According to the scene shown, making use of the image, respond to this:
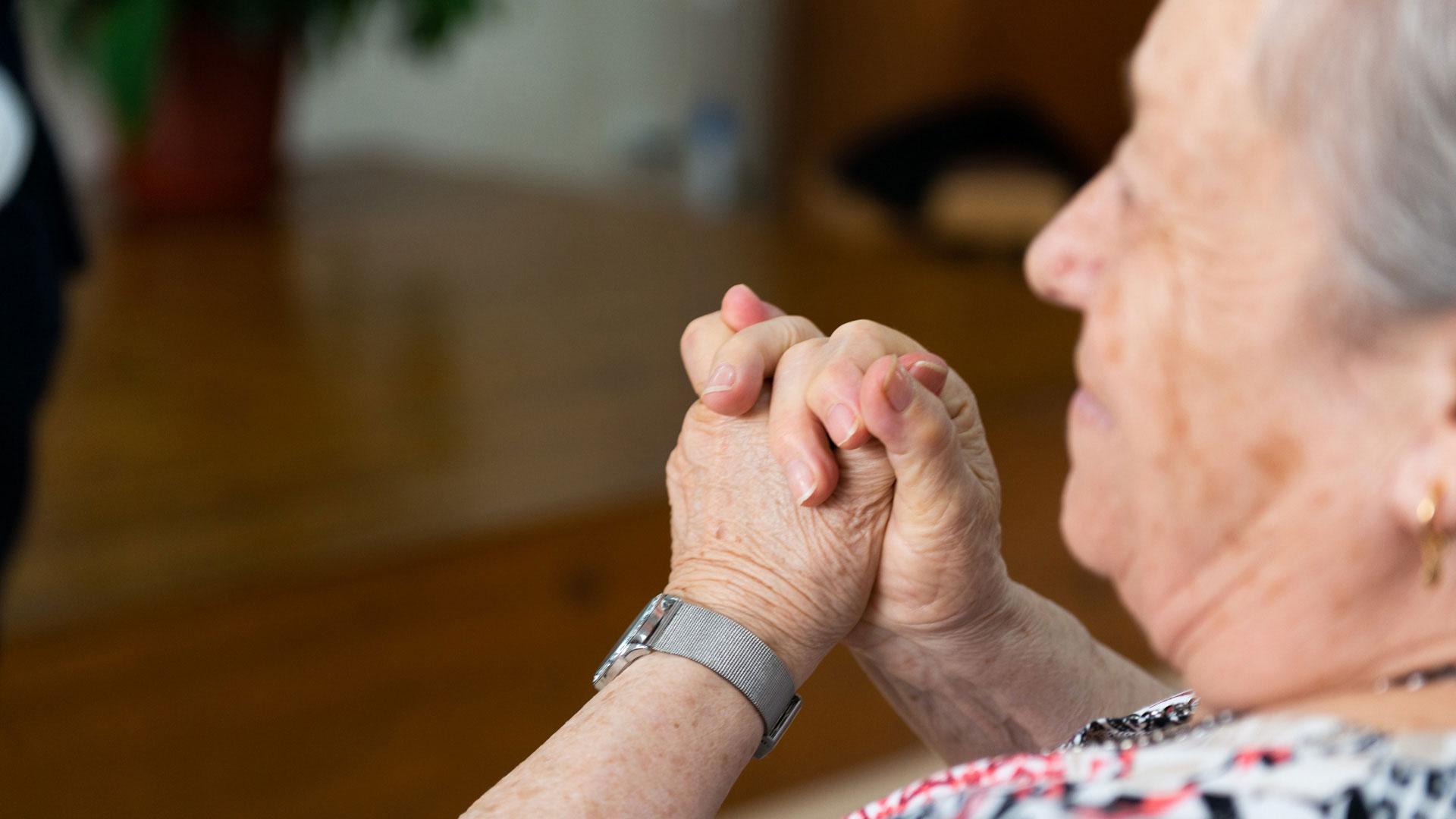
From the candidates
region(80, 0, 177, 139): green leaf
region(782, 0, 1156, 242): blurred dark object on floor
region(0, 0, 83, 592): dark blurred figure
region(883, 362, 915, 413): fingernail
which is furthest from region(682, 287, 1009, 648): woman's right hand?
region(782, 0, 1156, 242): blurred dark object on floor

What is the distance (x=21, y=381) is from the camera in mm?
1109

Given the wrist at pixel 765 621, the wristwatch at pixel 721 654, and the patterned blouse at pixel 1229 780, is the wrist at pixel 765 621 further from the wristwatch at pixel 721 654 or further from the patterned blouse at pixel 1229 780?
the patterned blouse at pixel 1229 780

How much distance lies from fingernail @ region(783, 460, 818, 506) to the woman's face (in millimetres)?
120

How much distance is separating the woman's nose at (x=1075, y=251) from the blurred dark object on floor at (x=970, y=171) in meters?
2.34

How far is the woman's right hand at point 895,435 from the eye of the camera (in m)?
0.61

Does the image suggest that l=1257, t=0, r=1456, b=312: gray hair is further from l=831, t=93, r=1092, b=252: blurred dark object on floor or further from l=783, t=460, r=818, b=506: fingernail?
l=831, t=93, r=1092, b=252: blurred dark object on floor

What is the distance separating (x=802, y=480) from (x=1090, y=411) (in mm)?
132

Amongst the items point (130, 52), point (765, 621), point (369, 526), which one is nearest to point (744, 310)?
point (765, 621)

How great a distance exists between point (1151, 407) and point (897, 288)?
69.2 inches

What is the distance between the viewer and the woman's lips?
0.59m

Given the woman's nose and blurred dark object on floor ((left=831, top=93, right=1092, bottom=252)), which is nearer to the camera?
the woman's nose

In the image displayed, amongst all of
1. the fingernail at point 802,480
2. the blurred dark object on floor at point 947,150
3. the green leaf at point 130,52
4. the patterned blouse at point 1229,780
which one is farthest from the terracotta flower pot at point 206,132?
the patterned blouse at point 1229,780

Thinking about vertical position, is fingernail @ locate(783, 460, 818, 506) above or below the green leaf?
above

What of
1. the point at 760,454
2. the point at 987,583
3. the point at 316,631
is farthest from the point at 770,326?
the point at 316,631
